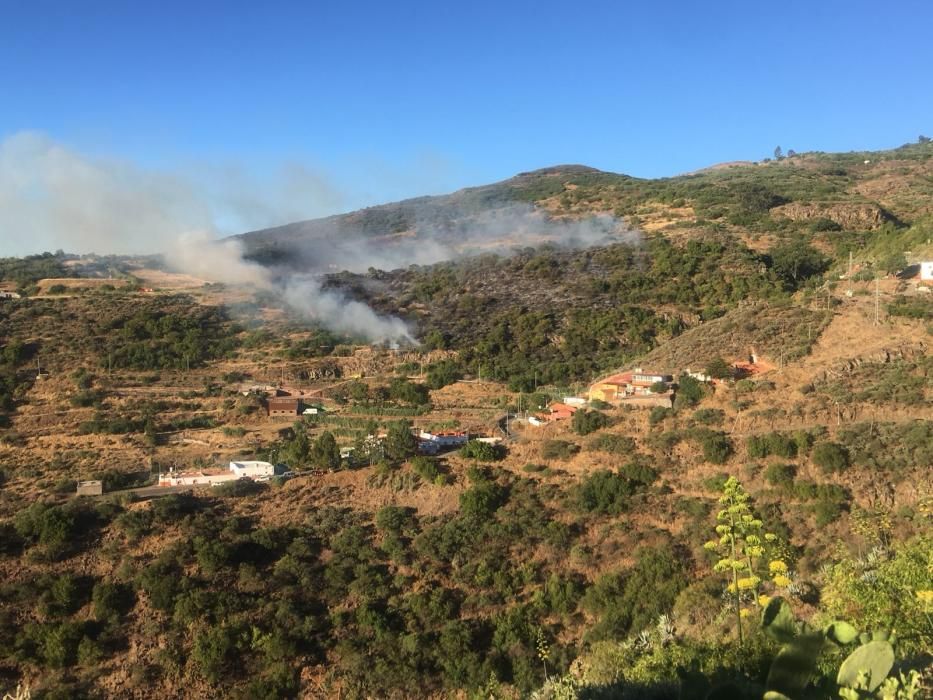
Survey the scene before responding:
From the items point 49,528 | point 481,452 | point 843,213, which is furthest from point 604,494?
point 843,213

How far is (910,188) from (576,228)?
96.7ft

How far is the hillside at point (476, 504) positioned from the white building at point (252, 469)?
2.94 ft

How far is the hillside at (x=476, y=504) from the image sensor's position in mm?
13234

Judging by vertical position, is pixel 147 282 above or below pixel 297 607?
above

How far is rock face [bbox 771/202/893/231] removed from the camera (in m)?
53.2

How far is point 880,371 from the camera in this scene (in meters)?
22.8

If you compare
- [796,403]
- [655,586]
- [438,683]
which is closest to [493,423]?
[796,403]

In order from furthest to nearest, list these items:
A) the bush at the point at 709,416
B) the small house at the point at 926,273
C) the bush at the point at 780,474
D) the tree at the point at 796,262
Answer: the tree at the point at 796,262, the small house at the point at 926,273, the bush at the point at 709,416, the bush at the point at 780,474

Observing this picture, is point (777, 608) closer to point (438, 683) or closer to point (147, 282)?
point (438, 683)

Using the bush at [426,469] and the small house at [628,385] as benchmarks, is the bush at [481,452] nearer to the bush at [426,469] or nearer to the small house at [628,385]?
the bush at [426,469]

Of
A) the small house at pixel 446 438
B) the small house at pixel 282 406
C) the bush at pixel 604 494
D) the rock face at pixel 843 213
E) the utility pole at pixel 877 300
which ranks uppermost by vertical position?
the rock face at pixel 843 213

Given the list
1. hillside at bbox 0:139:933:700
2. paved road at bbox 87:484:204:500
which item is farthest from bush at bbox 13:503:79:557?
paved road at bbox 87:484:204:500

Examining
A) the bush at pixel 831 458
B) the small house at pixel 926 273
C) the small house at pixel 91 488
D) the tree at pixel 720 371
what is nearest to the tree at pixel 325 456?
the small house at pixel 91 488

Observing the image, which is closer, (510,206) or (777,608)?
(777,608)
